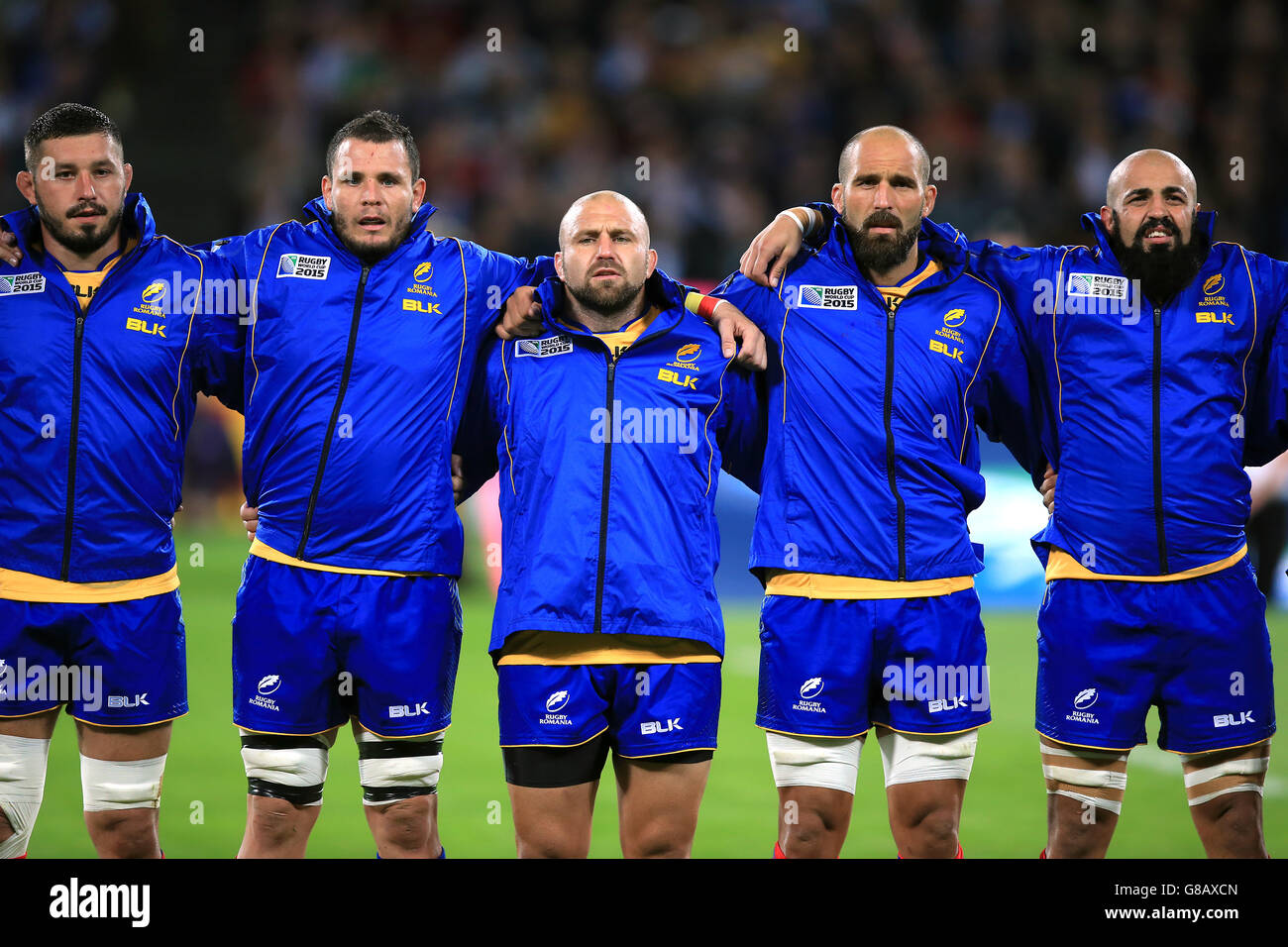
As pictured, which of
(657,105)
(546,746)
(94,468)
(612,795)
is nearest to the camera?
(546,746)

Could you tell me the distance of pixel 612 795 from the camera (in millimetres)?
7219

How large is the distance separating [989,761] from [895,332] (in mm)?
3729

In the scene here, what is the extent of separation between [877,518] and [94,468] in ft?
8.13

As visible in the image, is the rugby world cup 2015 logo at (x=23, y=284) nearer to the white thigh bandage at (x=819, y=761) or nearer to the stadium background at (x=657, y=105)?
the white thigh bandage at (x=819, y=761)

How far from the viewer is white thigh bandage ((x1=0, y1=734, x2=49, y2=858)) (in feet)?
15.7

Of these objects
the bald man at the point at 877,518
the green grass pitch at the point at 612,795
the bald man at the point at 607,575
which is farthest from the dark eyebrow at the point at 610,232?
the green grass pitch at the point at 612,795

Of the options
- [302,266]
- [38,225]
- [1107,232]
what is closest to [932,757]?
[1107,232]

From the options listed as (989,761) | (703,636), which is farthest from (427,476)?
(989,761)

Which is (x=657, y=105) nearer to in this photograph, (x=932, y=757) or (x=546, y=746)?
(x=932, y=757)

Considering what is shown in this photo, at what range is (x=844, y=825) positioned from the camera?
15.2ft

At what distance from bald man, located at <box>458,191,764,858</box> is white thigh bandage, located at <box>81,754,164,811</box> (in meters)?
1.27

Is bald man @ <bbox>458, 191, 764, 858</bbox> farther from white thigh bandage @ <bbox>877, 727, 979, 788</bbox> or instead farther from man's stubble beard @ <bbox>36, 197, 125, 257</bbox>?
man's stubble beard @ <bbox>36, 197, 125, 257</bbox>

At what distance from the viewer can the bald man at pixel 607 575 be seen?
4.41 metres
